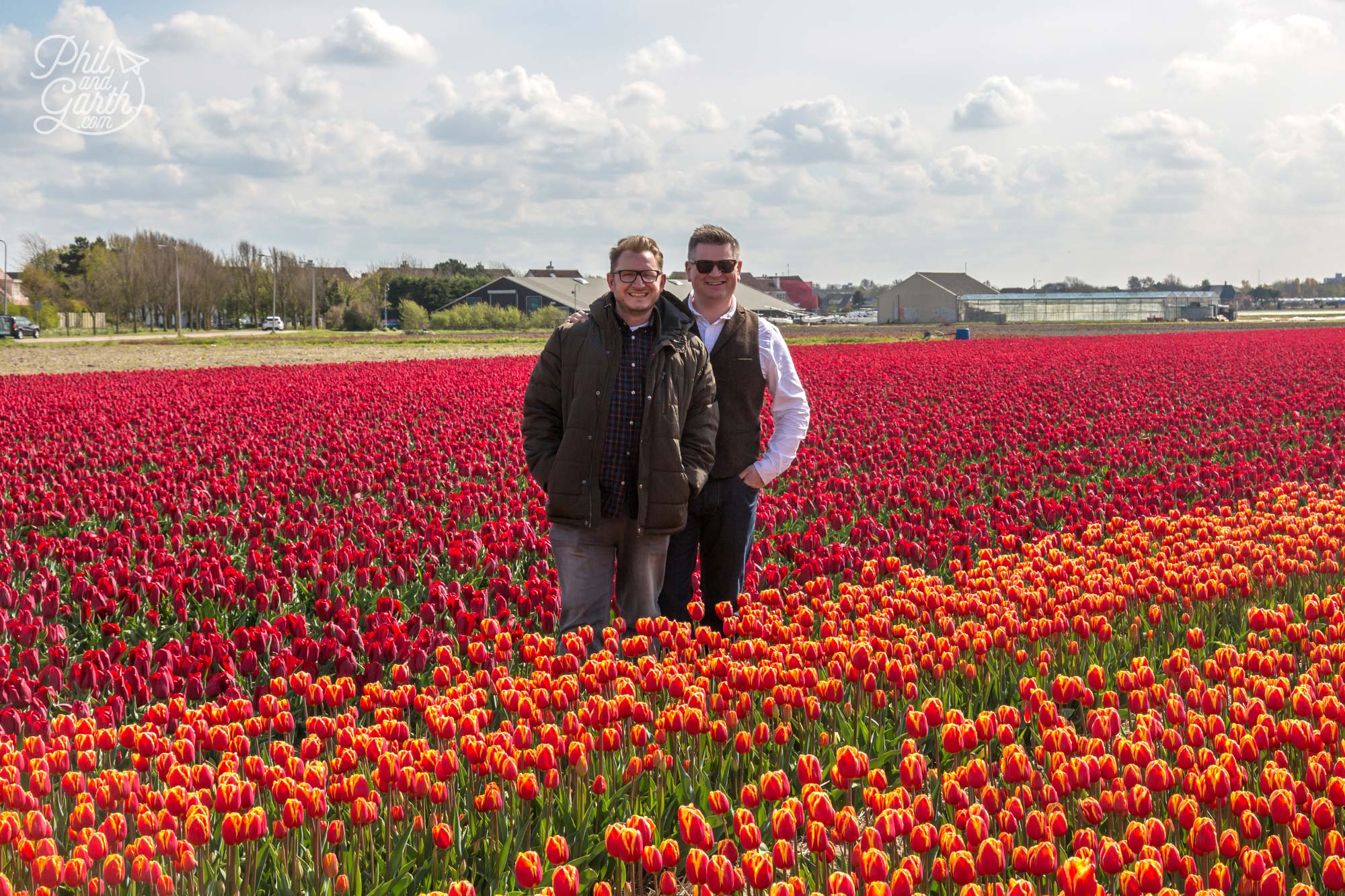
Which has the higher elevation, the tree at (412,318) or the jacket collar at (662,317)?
the tree at (412,318)

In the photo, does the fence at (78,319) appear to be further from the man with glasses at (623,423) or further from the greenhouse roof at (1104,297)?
the man with glasses at (623,423)

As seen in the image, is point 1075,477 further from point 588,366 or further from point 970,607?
point 588,366

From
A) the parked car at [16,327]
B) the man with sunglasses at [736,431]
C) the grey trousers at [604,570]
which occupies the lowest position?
the grey trousers at [604,570]

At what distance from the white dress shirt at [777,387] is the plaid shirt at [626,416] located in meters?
0.43

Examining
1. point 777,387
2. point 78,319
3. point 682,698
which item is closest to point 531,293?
point 78,319

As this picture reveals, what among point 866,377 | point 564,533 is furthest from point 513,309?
point 564,533

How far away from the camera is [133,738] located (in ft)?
12.3

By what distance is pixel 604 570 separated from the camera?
5258 mm

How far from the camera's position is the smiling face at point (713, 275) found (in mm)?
5023

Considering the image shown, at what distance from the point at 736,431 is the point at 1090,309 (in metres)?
100

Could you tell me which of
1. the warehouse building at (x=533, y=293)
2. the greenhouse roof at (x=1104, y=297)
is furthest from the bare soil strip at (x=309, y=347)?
the warehouse building at (x=533, y=293)

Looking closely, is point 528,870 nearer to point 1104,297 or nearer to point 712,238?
point 712,238

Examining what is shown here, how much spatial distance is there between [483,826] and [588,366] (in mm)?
1939

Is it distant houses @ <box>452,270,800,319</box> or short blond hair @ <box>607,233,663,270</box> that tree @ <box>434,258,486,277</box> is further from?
short blond hair @ <box>607,233,663,270</box>
